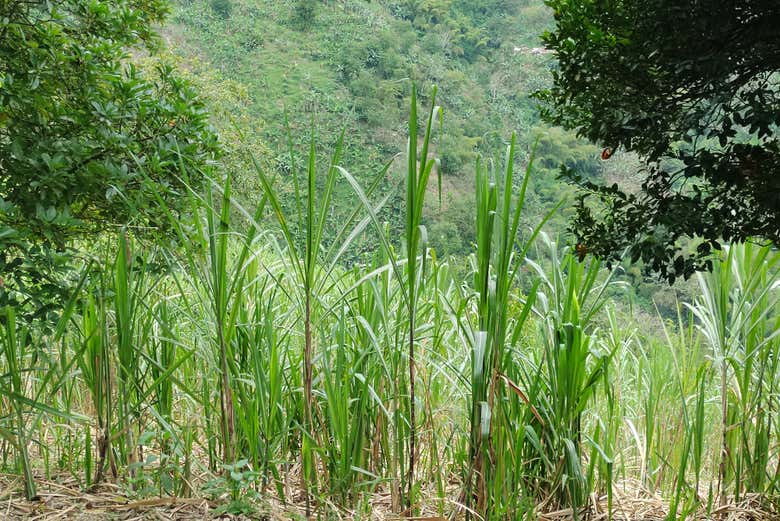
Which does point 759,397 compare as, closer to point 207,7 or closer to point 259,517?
point 259,517

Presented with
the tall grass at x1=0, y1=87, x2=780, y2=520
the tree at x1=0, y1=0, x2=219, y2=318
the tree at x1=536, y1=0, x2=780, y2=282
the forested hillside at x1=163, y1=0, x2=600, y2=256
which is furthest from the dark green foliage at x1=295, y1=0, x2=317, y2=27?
the tree at x1=536, y1=0, x2=780, y2=282

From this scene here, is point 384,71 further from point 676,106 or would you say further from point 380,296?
point 676,106

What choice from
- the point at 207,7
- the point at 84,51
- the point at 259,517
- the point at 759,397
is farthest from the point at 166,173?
the point at 207,7

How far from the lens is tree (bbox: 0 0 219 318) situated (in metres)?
1.62

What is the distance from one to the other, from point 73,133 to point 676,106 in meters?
1.56

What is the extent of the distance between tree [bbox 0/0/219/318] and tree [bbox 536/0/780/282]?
994 millimetres

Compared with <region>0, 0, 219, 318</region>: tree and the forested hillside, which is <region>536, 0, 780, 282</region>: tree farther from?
the forested hillside

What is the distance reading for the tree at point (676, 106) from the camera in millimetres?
1236

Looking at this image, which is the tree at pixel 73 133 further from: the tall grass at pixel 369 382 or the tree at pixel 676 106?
the tree at pixel 676 106

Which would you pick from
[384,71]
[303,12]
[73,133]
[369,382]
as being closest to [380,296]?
[369,382]

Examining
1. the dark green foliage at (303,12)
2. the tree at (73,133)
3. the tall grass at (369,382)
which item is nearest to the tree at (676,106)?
the tall grass at (369,382)

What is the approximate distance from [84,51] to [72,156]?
1.06ft

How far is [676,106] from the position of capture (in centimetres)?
135

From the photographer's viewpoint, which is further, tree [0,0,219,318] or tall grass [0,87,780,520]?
tree [0,0,219,318]
